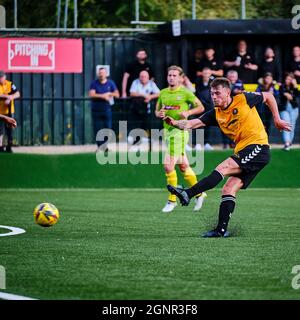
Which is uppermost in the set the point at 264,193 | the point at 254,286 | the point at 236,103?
the point at 236,103

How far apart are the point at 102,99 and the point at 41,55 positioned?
3.15 m

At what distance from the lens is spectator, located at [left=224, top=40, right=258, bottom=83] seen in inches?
1008

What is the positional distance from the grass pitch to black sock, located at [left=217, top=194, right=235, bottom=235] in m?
0.20

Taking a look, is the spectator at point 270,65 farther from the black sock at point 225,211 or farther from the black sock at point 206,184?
the black sock at point 206,184

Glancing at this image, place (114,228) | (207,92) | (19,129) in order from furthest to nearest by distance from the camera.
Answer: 1. (19,129)
2. (207,92)
3. (114,228)

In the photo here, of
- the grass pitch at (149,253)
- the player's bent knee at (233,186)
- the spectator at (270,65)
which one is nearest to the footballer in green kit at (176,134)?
the grass pitch at (149,253)

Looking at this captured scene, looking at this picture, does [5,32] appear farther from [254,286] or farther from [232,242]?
[254,286]

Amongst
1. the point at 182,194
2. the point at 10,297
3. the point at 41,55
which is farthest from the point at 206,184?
the point at 41,55

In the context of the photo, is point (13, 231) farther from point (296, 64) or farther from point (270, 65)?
point (296, 64)

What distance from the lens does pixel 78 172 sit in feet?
73.6

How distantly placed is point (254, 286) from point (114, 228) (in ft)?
17.5

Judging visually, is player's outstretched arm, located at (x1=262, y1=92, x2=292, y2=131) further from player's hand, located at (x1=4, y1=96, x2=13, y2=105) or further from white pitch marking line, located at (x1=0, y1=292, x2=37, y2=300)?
player's hand, located at (x1=4, y1=96, x2=13, y2=105)
